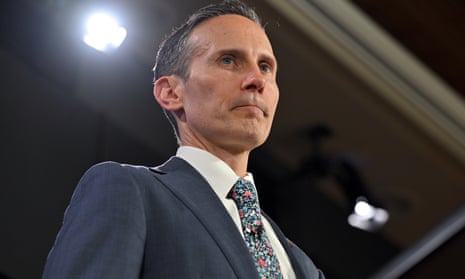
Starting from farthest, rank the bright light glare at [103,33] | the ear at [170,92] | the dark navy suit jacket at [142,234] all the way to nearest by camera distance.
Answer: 1. the bright light glare at [103,33]
2. the ear at [170,92]
3. the dark navy suit jacket at [142,234]

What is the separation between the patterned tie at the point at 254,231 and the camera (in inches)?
51.7

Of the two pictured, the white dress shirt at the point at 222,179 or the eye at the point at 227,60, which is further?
the eye at the point at 227,60

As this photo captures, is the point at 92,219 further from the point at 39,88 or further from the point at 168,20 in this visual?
the point at 168,20

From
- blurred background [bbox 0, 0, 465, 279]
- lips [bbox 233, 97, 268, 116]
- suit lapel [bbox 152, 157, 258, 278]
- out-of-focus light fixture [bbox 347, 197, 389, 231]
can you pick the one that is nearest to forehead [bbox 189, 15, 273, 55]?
lips [bbox 233, 97, 268, 116]

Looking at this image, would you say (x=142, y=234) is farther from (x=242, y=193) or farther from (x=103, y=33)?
(x=103, y=33)

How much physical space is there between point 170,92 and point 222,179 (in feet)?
0.78

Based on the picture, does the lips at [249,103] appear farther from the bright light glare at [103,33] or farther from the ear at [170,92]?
the bright light glare at [103,33]

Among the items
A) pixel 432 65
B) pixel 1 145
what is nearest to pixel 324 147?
pixel 432 65

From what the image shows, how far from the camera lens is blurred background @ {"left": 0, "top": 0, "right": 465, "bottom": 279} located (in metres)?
2.84

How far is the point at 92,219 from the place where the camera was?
47.6 inches

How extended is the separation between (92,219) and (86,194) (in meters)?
0.06

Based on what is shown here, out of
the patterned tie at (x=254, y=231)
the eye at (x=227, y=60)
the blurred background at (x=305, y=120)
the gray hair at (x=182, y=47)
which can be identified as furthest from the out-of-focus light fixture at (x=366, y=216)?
the patterned tie at (x=254, y=231)

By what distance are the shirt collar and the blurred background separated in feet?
0.89

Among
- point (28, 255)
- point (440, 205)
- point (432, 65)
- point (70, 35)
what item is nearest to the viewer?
point (28, 255)
